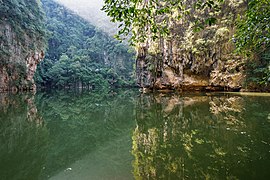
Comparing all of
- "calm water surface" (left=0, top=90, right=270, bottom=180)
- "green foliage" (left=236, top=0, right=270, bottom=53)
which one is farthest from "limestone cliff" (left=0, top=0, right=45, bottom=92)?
"green foliage" (left=236, top=0, right=270, bottom=53)

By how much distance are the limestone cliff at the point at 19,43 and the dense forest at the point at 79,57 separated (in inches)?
355

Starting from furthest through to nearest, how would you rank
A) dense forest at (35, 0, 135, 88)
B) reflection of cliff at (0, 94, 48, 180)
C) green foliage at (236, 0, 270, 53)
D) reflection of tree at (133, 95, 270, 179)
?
1. dense forest at (35, 0, 135, 88)
2. green foliage at (236, 0, 270, 53)
3. reflection of cliff at (0, 94, 48, 180)
4. reflection of tree at (133, 95, 270, 179)

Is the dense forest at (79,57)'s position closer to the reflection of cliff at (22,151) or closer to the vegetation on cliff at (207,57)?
the vegetation on cliff at (207,57)

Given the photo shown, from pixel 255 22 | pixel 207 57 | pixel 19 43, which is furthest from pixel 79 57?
pixel 255 22

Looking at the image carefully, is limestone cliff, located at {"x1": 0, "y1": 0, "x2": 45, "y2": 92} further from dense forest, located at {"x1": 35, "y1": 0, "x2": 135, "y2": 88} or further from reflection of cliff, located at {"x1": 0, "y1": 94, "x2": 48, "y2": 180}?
reflection of cliff, located at {"x1": 0, "y1": 94, "x2": 48, "y2": 180}

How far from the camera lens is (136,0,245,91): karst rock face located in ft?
50.3

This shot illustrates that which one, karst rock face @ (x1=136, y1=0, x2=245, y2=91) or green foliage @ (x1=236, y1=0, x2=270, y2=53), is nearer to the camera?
green foliage @ (x1=236, y1=0, x2=270, y2=53)

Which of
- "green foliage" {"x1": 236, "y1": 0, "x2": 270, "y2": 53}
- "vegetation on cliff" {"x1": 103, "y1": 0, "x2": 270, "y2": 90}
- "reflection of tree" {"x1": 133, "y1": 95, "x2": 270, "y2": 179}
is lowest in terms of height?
"reflection of tree" {"x1": 133, "y1": 95, "x2": 270, "y2": 179}

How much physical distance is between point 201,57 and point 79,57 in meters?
37.2

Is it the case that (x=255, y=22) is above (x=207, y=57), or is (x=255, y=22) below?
below

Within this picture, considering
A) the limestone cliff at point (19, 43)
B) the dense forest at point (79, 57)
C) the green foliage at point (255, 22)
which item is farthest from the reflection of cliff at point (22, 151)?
the dense forest at point (79, 57)

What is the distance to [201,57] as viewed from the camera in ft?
54.7

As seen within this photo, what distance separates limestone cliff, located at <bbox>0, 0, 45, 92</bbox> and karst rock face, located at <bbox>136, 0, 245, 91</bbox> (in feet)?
54.3

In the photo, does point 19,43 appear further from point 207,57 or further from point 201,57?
point 207,57
